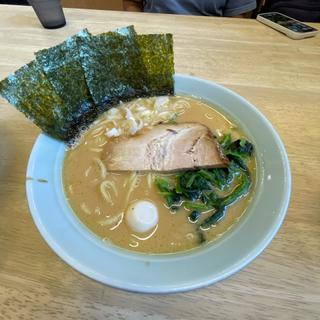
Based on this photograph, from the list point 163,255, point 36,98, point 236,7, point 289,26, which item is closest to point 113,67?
point 36,98

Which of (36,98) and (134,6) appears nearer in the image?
(36,98)

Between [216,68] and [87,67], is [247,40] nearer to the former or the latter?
[216,68]

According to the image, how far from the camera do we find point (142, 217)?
30.6 inches

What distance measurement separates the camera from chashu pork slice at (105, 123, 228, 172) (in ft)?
3.04

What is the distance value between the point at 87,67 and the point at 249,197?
696 millimetres

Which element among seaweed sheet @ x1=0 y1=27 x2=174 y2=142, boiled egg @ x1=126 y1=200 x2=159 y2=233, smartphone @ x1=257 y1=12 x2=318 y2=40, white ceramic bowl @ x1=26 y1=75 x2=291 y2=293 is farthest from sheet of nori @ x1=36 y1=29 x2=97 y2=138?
smartphone @ x1=257 y1=12 x2=318 y2=40

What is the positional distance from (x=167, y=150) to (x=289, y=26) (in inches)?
43.8

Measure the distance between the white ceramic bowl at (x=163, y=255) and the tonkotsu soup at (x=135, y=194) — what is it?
31 mm

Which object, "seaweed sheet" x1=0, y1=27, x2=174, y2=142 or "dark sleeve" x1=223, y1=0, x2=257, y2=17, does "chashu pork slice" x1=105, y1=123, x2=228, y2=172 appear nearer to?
"seaweed sheet" x1=0, y1=27, x2=174, y2=142

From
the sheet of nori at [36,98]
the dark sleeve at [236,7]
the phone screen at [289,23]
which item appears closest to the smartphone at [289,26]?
the phone screen at [289,23]

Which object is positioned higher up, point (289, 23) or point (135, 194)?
point (289, 23)

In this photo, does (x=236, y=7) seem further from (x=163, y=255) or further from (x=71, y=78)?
(x=163, y=255)

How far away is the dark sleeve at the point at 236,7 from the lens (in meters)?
2.08

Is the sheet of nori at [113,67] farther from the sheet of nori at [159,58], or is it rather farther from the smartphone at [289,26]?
the smartphone at [289,26]
